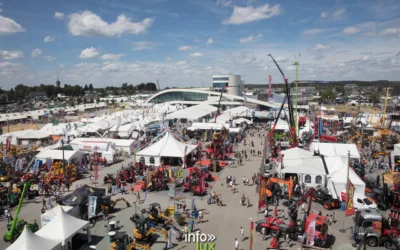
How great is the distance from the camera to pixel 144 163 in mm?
23250

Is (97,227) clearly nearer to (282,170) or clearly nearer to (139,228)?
(139,228)

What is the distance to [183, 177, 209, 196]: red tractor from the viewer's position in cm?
→ 1709

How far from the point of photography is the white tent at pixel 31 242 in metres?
9.29

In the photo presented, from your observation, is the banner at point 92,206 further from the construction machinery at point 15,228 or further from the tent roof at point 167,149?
the tent roof at point 167,149

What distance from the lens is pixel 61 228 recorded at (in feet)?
35.1

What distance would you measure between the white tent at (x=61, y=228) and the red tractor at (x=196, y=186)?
24.0ft

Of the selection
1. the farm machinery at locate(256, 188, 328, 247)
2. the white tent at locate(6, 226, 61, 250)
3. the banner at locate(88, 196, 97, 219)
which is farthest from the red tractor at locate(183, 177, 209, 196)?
the white tent at locate(6, 226, 61, 250)

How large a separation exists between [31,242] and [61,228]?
1.32 metres

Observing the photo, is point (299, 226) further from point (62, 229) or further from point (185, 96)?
point (185, 96)

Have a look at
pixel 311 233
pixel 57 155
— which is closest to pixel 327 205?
pixel 311 233

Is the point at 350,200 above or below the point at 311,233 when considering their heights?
above

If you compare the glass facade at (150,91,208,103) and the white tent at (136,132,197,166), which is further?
the glass facade at (150,91,208,103)

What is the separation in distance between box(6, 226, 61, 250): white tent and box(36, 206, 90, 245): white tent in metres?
0.37

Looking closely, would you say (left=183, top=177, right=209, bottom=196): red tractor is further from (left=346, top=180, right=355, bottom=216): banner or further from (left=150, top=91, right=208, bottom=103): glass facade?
(left=150, top=91, right=208, bottom=103): glass facade
